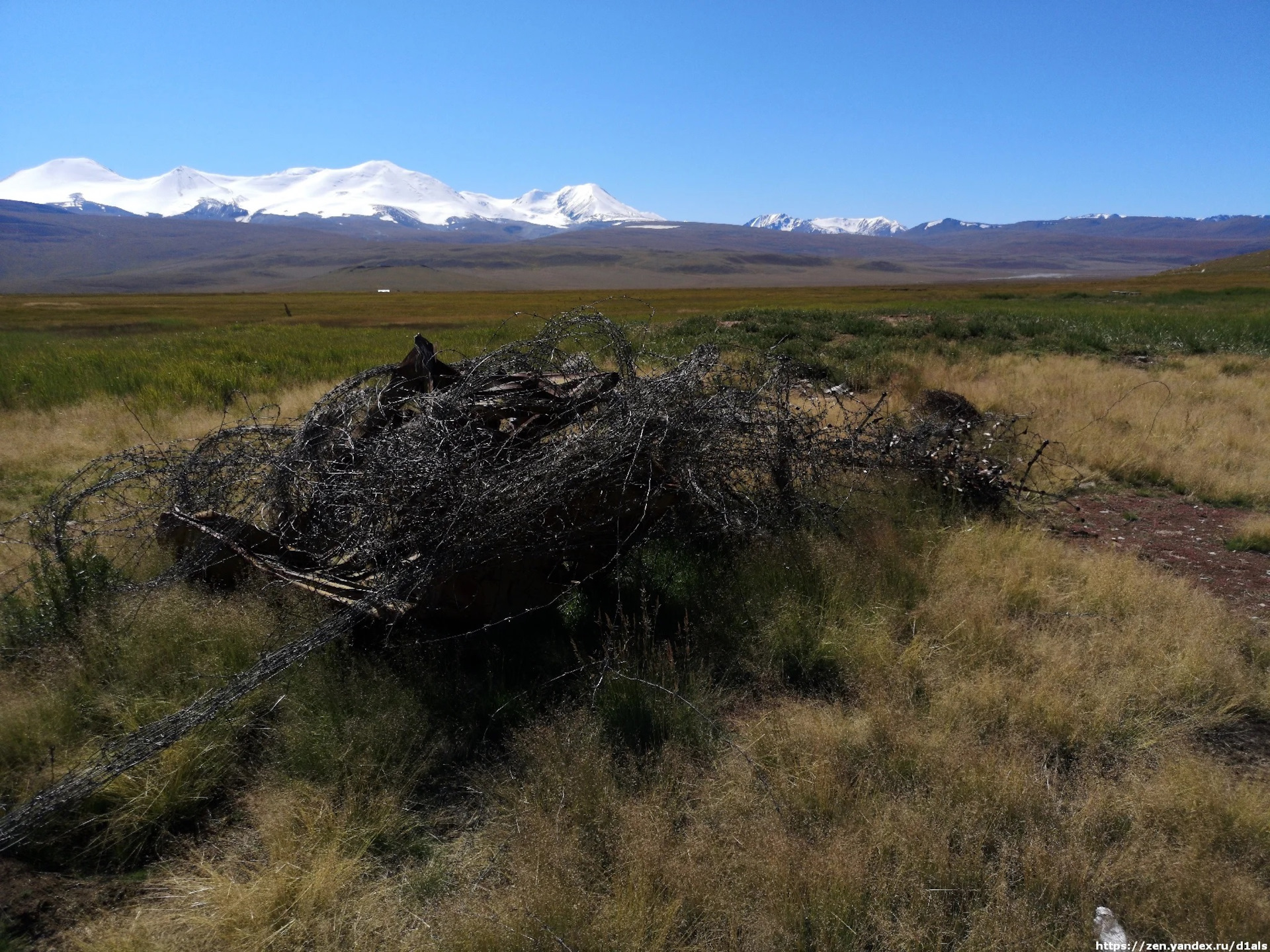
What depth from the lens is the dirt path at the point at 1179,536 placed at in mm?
5066

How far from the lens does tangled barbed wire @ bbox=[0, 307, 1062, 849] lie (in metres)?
3.65

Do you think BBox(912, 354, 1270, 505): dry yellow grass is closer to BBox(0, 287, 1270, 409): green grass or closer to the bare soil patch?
BBox(0, 287, 1270, 409): green grass

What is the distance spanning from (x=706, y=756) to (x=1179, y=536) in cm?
550

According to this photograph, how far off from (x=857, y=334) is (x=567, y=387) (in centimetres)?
1606

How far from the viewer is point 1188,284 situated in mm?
57156

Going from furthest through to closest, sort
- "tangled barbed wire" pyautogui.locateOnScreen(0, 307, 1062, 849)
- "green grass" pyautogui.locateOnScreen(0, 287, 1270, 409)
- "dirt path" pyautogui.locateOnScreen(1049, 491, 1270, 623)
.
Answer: "green grass" pyautogui.locateOnScreen(0, 287, 1270, 409) → "dirt path" pyautogui.locateOnScreen(1049, 491, 1270, 623) → "tangled barbed wire" pyautogui.locateOnScreen(0, 307, 1062, 849)

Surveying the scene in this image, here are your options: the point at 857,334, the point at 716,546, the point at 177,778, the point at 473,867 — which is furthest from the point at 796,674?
the point at 857,334

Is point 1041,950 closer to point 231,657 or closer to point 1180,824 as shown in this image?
point 1180,824

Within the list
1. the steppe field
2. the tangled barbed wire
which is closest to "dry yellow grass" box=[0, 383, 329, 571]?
the tangled barbed wire

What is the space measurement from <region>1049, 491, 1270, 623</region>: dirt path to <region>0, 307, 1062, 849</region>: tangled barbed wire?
1.39 m

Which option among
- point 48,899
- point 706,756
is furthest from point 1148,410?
point 48,899

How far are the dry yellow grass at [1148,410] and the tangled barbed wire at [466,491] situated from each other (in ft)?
10.9

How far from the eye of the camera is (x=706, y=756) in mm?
3186

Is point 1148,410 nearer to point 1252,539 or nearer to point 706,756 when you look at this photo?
point 1252,539
